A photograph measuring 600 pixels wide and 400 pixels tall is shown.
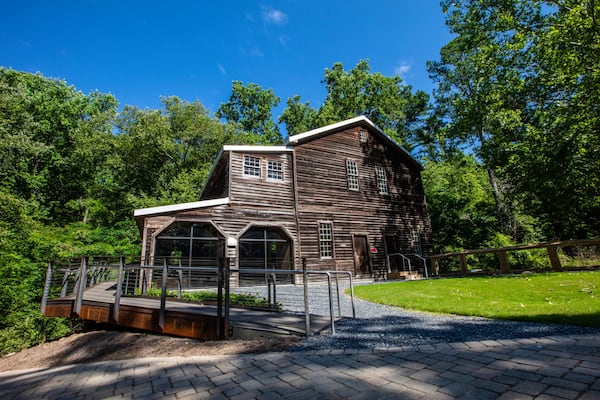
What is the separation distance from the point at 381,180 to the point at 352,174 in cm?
242

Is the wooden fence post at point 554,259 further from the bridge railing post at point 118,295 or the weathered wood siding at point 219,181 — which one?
the bridge railing post at point 118,295

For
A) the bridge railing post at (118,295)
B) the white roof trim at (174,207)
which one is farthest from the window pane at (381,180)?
the bridge railing post at (118,295)

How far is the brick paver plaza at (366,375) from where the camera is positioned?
2.51 metres

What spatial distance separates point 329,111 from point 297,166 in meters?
15.4

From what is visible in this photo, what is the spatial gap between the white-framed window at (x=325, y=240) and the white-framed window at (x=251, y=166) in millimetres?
4427

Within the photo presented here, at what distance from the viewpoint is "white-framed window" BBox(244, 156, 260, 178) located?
14.7m

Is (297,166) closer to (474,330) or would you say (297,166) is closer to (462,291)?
(462,291)

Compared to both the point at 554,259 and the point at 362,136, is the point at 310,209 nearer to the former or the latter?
the point at 362,136

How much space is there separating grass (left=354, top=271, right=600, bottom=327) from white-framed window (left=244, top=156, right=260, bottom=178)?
26.3ft

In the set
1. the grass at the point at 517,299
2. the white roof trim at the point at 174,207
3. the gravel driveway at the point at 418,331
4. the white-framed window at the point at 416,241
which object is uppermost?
the white roof trim at the point at 174,207

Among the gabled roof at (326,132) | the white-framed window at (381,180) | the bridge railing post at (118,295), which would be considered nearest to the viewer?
the bridge railing post at (118,295)

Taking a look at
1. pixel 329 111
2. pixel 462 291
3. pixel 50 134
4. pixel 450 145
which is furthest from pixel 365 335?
pixel 50 134

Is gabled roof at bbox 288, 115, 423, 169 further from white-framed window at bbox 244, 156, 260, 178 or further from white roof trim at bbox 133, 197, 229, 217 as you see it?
white roof trim at bbox 133, 197, 229, 217

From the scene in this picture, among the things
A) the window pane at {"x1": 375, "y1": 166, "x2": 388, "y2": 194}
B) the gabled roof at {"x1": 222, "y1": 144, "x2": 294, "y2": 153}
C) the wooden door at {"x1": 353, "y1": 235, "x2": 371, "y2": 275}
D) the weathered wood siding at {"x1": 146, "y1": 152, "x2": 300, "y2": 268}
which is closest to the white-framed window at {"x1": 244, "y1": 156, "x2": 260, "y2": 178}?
the weathered wood siding at {"x1": 146, "y1": 152, "x2": 300, "y2": 268}
